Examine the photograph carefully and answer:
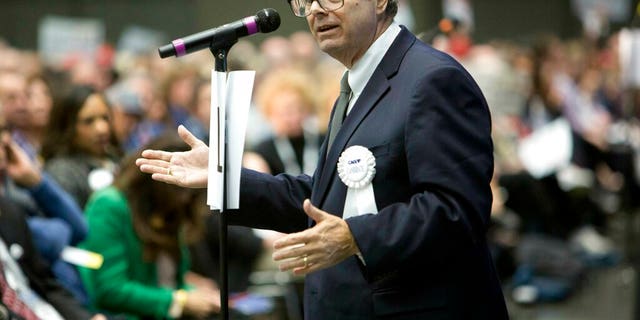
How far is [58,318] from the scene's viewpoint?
18.1 feet

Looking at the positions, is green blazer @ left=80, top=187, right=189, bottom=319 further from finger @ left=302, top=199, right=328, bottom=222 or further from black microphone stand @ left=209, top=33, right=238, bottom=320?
finger @ left=302, top=199, right=328, bottom=222

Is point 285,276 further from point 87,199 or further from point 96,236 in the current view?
point 96,236

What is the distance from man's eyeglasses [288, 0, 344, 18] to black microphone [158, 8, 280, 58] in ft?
0.39

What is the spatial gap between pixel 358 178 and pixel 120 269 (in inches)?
105

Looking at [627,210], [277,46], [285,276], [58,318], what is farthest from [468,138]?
[277,46]

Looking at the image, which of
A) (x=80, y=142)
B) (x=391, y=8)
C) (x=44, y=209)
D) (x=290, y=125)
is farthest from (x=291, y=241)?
(x=290, y=125)

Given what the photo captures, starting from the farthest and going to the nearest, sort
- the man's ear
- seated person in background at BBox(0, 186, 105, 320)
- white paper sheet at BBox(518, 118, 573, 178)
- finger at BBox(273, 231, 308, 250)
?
white paper sheet at BBox(518, 118, 573, 178) → seated person in background at BBox(0, 186, 105, 320) → the man's ear → finger at BBox(273, 231, 308, 250)

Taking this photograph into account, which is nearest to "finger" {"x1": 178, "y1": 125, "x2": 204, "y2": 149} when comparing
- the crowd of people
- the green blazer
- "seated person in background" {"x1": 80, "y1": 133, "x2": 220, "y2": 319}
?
the crowd of people

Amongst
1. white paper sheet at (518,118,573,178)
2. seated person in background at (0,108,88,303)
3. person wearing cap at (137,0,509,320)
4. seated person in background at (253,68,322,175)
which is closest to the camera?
person wearing cap at (137,0,509,320)

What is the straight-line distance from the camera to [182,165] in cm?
379

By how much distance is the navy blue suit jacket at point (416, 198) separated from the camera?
11.2 ft

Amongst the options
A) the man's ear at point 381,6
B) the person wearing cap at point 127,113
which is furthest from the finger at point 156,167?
the person wearing cap at point 127,113

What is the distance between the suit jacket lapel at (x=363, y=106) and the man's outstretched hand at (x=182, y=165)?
0.33 metres

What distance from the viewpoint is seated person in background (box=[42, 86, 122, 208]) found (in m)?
6.92
